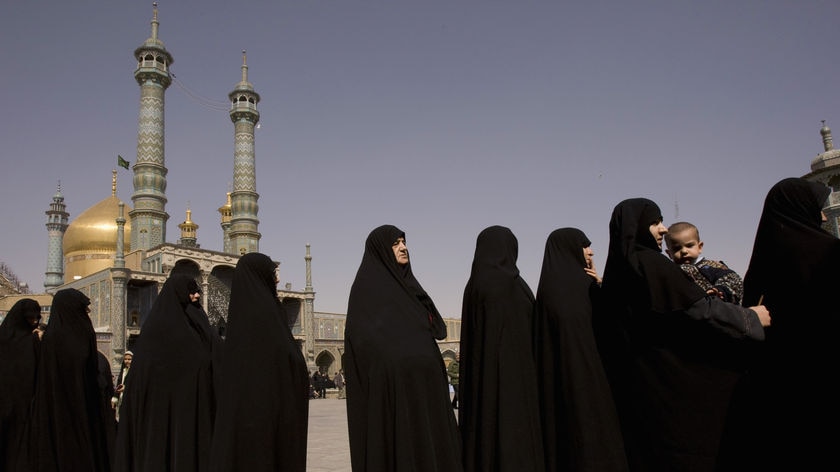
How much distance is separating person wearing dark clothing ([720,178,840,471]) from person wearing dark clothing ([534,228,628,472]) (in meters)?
0.78

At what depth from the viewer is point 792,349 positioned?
87.0 inches

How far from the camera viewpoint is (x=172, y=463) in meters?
4.17

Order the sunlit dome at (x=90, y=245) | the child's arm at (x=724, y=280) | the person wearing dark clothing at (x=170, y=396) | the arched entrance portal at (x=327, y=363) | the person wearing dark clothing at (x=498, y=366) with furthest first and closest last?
the sunlit dome at (x=90, y=245) → the arched entrance portal at (x=327, y=363) → the person wearing dark clothing at (x=170, y=396) → the person wearing dark clothing at (x=498, y=366) → the child's arm at (x=724, y=280)

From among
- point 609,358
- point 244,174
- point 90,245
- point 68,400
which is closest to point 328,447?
point 68,400

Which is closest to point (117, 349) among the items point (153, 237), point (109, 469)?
point (153, 237)

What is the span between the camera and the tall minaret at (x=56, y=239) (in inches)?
1702

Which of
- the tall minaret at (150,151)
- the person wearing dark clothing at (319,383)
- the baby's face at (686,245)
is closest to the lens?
the baby's face at (686,245)

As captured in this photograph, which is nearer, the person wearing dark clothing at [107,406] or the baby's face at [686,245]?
the baby's face at [686,245]

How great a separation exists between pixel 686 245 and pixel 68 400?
183 inches

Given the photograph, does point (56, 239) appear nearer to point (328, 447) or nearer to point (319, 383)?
point (319, 383)

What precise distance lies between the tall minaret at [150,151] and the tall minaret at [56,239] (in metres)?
20.5

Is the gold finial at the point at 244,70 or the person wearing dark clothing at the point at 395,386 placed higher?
the gold finial at the point at 244,70

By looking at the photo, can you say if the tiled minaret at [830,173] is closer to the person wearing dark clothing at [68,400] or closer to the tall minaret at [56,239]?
the person wearing dark clothing at [68,400]

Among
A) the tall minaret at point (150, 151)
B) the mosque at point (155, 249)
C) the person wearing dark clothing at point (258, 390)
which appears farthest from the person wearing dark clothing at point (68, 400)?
the tall minaret at point (150, 151)
